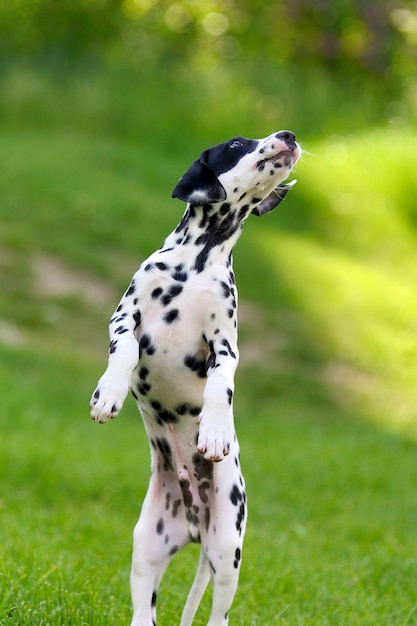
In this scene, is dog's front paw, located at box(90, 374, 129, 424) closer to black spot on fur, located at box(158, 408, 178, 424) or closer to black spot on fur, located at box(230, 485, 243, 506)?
black spot on fur, located at box(158, 408, 178, 424)

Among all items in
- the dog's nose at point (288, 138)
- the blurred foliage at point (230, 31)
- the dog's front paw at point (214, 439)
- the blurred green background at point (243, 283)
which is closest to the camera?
the dog's front paw at point (214, 439)

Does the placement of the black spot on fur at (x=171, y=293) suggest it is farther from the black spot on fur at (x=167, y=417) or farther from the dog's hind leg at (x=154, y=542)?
the dog's hind leg at (x=154, y=542)

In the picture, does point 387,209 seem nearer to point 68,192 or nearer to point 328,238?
point 328,238

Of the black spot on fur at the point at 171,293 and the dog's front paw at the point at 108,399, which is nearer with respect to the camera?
the dog's front paw at the point at 108,399

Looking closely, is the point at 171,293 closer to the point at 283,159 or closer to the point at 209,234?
the point at 209,234

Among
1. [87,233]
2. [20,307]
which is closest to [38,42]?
[87,233]

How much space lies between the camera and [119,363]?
3.78m

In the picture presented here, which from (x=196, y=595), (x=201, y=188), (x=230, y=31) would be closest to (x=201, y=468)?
(x=196, y=595)

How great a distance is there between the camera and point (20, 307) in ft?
40.6

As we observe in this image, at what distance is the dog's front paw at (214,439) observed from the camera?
142 inches

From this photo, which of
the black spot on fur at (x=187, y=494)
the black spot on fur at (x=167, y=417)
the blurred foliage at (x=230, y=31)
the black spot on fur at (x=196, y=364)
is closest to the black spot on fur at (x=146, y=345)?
the black spot on fur at (x=196, y=364)

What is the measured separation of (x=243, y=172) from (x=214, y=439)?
3.44ft

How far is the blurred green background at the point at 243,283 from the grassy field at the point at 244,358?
0.03m

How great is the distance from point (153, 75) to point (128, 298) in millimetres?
16599
